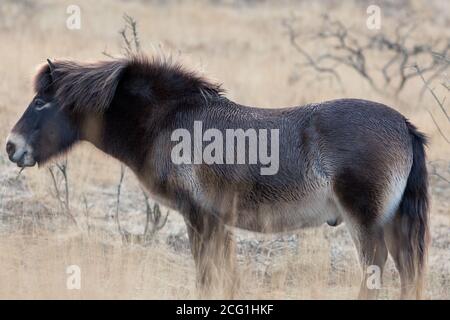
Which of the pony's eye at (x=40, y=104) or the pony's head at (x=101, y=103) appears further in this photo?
the pony's eye at (x=40, y=104)

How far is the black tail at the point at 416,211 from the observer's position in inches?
242

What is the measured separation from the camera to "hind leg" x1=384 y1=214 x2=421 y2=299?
6086 mm

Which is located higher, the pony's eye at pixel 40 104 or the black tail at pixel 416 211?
the pony's eye at pixel 40 104

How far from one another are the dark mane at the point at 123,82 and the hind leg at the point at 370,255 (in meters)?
1.62

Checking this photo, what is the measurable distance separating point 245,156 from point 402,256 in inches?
54.9

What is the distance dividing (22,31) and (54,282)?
1106 centimetres

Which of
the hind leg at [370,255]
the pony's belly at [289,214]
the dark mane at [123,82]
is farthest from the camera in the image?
the dark mane at [123,82]

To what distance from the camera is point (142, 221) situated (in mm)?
8641

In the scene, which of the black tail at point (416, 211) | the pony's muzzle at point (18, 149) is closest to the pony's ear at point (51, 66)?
the pony's muzzle at point (18, 149)

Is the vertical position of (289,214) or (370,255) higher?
(289,214)

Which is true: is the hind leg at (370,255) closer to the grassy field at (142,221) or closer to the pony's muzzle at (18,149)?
the grassy field at (142,221)

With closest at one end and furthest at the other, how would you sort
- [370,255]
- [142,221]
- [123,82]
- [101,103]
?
[370,255] < [101,103] < [123,82] < [142,221]

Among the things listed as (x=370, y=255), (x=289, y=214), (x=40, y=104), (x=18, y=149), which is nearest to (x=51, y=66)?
(x=40, y=104)

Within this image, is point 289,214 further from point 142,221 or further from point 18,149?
point 142,221
